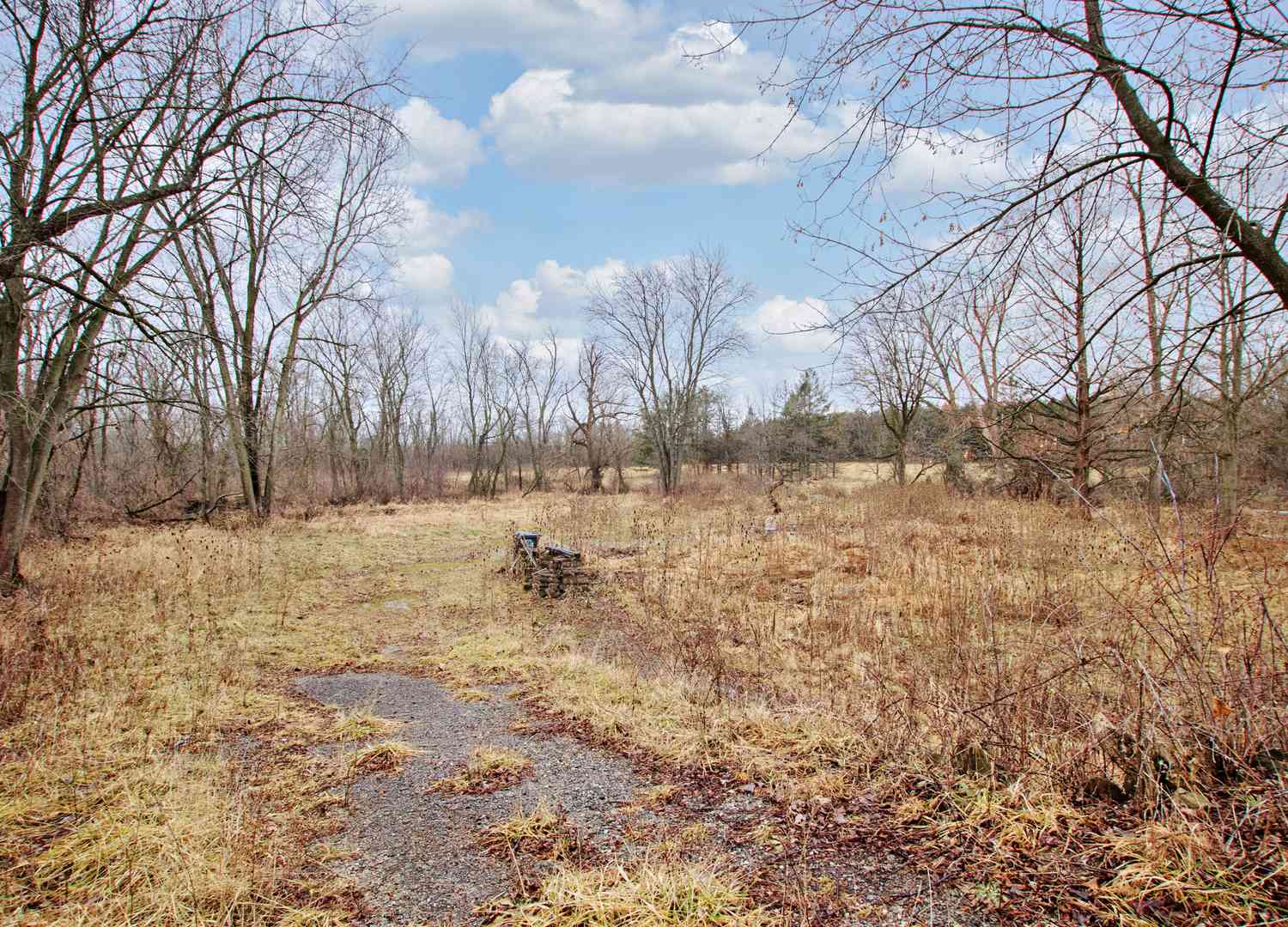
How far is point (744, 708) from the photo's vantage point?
446 centimetres

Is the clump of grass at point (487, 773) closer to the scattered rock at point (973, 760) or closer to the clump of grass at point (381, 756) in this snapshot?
the clump of grass at point (381, 756)

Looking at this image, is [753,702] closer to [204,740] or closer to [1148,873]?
[1148,873]

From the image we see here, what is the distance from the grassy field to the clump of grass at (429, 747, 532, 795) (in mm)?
575

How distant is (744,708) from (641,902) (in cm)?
Answer: 208

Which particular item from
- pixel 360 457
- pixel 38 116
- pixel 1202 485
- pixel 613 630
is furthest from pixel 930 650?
pixel 360 457

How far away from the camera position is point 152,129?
7031mm

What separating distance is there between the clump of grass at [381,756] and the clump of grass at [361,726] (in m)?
0.23

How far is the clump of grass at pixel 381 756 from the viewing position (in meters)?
4.04

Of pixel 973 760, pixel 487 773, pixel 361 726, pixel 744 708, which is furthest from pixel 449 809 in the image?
pixel 973 760

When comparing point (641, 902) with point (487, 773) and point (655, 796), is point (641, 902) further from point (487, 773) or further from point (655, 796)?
point (487, 773)

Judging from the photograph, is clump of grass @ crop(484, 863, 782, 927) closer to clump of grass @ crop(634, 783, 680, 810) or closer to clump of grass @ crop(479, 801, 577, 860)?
clump of grass @ crop(479, 801, 577, 860)

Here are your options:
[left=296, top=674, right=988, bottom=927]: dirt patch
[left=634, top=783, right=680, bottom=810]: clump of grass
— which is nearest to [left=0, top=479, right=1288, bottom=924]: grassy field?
[left=296, top=674, right=988, bottom=927]: dirt patch

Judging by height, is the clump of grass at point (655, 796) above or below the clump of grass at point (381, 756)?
above

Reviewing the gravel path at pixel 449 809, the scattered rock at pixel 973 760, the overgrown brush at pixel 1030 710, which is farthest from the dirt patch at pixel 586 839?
the scattered rock at pixel 973 760
